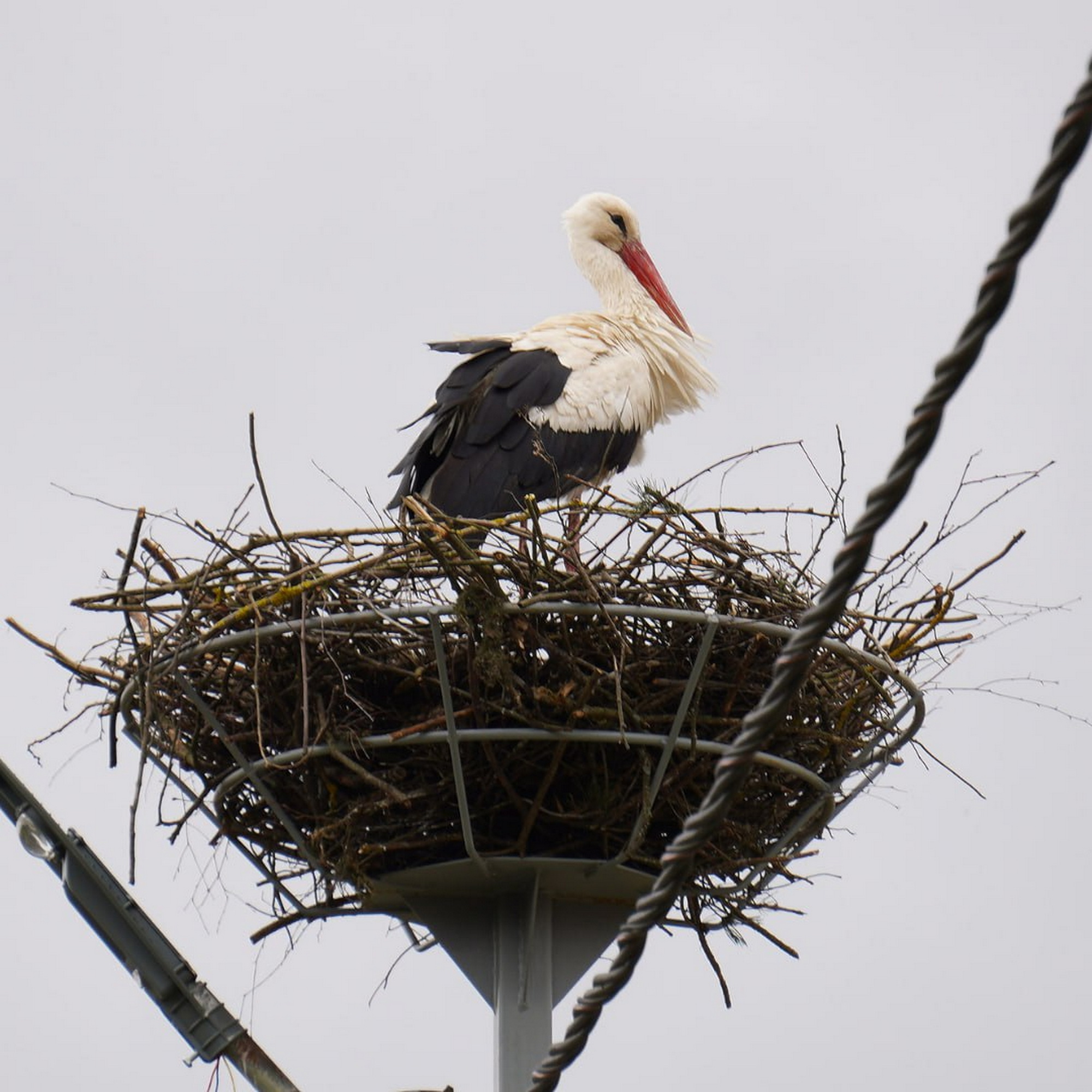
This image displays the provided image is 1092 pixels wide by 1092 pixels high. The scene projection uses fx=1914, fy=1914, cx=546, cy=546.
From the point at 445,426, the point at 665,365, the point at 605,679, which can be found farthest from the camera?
the point at 665,365

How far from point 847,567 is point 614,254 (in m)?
5.21

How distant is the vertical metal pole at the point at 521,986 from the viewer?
423cm

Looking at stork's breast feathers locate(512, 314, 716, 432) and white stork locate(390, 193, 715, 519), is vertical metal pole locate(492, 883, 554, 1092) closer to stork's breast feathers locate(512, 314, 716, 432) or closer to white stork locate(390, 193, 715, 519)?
white stork locate(390, 193, 715, 519)

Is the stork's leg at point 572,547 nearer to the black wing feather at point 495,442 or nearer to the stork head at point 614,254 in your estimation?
the black wing feather at point 495,442

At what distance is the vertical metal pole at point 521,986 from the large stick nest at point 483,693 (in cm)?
19

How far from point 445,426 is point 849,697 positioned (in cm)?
197

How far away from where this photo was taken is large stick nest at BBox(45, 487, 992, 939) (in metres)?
4.07

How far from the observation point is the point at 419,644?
14.0 ft

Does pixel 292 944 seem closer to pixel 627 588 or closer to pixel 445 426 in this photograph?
pixel 627 588

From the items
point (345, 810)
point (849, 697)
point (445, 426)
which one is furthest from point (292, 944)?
point (445, 426)

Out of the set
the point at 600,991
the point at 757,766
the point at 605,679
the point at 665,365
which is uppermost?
the point at 665,365

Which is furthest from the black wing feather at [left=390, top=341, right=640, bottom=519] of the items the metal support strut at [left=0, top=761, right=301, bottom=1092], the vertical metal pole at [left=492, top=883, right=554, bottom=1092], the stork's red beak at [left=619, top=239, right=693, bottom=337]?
the metal support strut at [left=0, top=761, right=301, bottom=1092]

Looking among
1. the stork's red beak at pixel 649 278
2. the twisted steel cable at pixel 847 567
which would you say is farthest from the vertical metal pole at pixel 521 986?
the stork's red beak at pixel 649 278

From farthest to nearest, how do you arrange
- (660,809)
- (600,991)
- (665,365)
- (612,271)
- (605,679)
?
(612,271), (665,365), (660,809), (605,679), (600,991)
